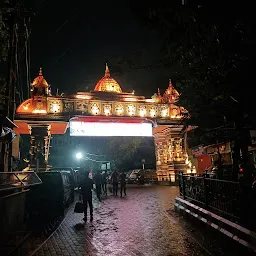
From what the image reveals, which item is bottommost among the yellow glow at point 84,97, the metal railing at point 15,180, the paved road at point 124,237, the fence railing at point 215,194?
the paved road at point 124,237

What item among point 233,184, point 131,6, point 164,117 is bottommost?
point 233,184

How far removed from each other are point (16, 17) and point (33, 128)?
10324 mm

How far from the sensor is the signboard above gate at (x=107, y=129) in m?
20.6

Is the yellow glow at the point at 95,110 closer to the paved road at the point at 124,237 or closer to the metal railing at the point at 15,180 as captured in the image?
the paved road at the point at 124,237

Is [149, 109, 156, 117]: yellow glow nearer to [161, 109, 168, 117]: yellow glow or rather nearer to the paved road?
[161, 109, 168, 117]: yellow glow

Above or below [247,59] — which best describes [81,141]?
above

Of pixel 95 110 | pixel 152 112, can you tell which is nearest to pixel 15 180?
pixel 95 110

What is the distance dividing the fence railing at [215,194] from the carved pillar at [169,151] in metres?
15.0

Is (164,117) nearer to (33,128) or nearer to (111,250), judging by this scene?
(33,128)

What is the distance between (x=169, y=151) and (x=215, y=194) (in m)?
19.7

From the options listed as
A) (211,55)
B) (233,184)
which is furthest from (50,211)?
(211,55)

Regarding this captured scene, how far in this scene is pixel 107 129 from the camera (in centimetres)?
2127

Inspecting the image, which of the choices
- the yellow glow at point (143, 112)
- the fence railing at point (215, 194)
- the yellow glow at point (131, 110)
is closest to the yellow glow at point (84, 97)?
the yellow glow at point (131, 110)

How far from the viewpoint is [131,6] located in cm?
448
